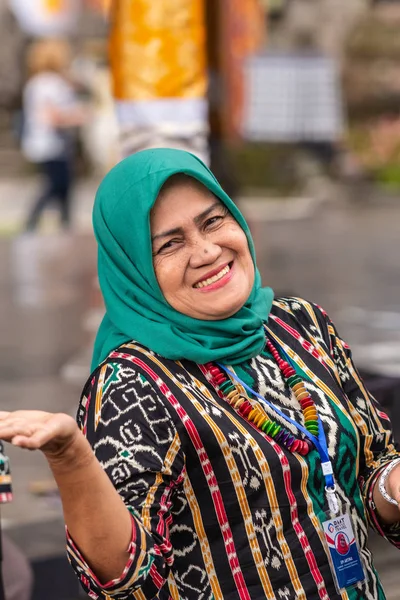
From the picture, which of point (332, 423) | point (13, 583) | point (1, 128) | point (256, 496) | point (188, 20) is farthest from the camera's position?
point (1, 128)

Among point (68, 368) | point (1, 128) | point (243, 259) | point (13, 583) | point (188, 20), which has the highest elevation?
point (1, 128)

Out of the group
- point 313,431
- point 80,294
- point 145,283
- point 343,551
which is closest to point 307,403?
point 313,431

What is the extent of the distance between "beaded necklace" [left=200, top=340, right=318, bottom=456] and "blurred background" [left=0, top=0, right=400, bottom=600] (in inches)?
85.3

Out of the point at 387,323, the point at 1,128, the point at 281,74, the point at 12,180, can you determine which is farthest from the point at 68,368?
the point at 1,128

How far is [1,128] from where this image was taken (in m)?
21.9

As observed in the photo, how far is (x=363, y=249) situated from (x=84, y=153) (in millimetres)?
8624

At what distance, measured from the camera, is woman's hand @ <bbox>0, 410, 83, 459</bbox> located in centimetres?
191

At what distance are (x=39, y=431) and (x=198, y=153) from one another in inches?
168

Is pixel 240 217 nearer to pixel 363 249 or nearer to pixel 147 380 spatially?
pixel 147 380

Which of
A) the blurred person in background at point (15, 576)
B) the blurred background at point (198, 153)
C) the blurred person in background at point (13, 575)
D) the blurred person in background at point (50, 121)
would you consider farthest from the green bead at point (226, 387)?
the blurred person in background at point (50, 121)

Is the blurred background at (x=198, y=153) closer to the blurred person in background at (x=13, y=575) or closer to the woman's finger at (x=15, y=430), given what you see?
the blurred person in background at (x=13, y=575)

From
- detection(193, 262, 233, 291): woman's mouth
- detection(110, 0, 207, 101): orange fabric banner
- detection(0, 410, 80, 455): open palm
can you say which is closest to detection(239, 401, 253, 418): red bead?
detection(193, 262, 233, 291): woman's mouth

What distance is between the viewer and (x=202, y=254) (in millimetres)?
2410

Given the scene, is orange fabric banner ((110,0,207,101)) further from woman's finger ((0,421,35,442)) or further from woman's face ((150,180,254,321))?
woman's finger ((0,421,35,442))
